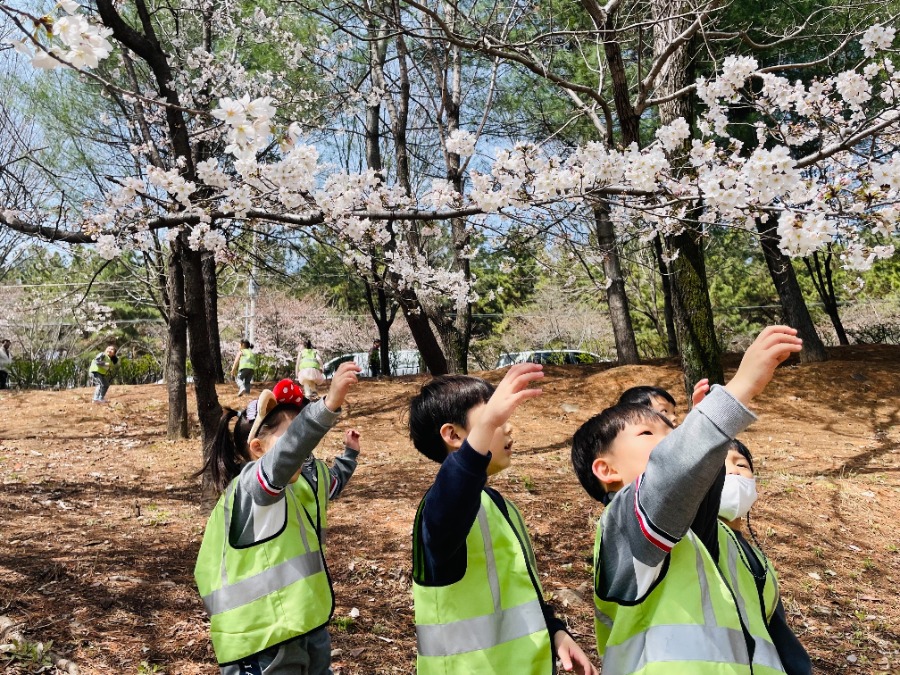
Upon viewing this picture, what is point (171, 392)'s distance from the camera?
8.32 m

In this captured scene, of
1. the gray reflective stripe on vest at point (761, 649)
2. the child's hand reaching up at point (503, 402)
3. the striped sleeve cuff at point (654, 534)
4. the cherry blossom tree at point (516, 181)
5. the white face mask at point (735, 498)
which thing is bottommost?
the gray reflective stripe on vest at point (761, 649)

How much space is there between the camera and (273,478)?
185 centimetres

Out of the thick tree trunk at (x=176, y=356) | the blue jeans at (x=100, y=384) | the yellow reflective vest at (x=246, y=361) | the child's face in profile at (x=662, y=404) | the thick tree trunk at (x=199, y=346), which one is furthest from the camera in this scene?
the yellow reflective vest at (x=246, y=361)

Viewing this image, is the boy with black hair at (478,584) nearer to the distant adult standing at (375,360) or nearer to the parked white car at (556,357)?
the parked white car at (556,357)

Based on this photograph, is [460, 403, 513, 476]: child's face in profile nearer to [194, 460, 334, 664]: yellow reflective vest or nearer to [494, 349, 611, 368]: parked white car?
[194, 460, 334, 664]: yellow reflective vest

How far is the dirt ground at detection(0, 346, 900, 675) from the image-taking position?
10.5 feet

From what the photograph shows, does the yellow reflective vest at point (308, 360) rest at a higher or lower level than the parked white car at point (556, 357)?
higher

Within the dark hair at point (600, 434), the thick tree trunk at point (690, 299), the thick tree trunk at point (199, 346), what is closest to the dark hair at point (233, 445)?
the dark hair at point (600, 434)

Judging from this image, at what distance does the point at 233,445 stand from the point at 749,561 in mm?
1604

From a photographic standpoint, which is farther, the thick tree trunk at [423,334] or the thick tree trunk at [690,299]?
the thick tree trunk at [423,334]

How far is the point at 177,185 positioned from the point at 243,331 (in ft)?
70.0

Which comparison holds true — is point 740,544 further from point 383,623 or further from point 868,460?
point 868,460

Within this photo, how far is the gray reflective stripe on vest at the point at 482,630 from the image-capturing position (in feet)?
4.93

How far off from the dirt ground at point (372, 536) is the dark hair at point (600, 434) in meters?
1.72
